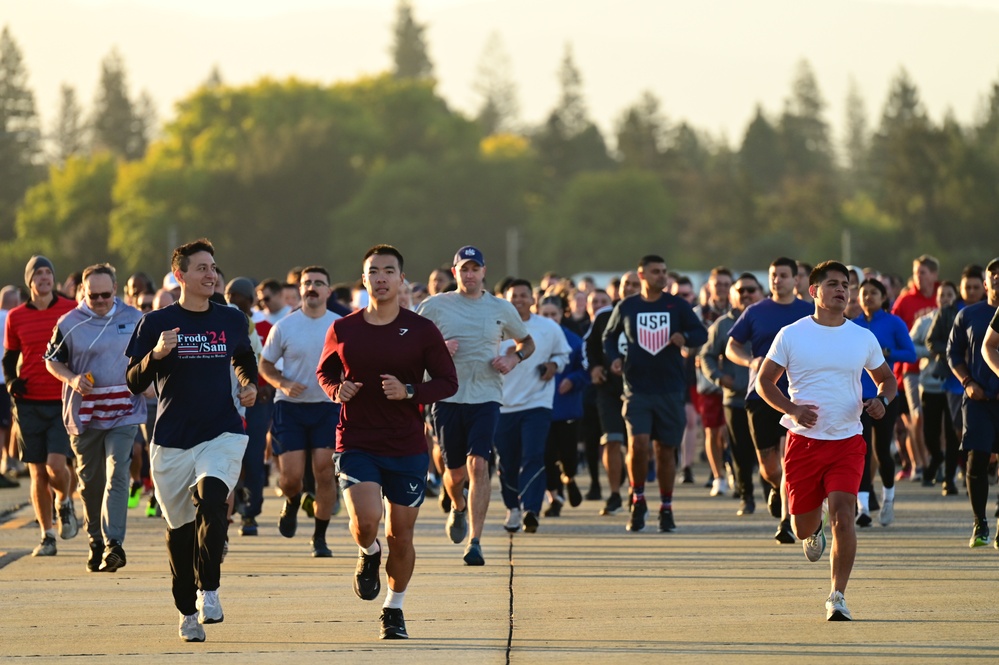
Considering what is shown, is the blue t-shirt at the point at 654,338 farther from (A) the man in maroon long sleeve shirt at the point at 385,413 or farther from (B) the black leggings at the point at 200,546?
(B) the black leggings at the point at 200,546

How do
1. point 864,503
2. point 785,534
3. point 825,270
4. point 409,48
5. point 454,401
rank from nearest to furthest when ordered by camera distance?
point 825,270 → point 454,401 → point 785,534 → point 864,503 → point 409,48

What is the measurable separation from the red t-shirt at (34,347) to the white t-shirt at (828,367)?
5751 millimetres

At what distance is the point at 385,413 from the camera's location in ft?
28.7

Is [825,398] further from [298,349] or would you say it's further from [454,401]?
[298,349]

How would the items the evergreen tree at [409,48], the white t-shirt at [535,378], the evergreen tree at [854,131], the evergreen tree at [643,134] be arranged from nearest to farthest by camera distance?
the white t-shirt at [535,378] < the evergreen tree at [643,134] < the evergreen tree at [409,48] < the evergreen tree at [854,131]

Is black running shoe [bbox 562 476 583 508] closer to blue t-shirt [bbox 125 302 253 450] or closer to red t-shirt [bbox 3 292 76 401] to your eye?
red t-shirt [bbox 3 292 76 401]

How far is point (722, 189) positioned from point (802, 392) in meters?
122

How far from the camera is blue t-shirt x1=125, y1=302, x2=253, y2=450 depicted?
8961 millimetres

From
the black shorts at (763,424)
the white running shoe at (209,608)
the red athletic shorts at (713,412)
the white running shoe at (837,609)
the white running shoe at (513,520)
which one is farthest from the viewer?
the red athletic shorts at (713,412)

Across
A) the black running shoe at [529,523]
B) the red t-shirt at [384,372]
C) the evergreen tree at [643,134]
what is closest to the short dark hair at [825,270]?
the red t-shirt at [384,372]

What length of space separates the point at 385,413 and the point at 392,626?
42.2 inches

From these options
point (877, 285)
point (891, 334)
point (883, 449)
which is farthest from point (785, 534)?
point (877, 285)

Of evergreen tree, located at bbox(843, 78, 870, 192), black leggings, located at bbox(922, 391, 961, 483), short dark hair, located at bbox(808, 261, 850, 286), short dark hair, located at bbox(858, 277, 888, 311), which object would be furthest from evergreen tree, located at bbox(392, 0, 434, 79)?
short dark hair, located at bbox(808, 261, 850, 286)

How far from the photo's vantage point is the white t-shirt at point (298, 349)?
1257 cm
